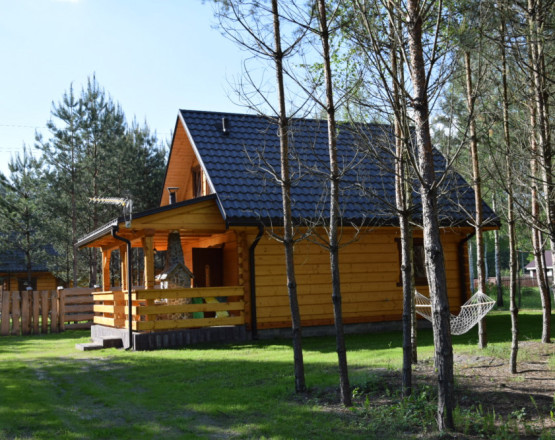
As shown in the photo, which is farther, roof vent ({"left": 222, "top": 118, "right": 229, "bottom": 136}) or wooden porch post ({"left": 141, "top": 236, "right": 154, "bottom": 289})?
roof vent ({"left": 222, "top": 118, "right": 229, "bottom": 136})

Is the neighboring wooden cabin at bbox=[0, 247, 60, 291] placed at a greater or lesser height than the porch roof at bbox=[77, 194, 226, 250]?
lesser

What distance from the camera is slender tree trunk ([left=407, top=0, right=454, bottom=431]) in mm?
4801

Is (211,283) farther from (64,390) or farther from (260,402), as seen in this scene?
(260,402)

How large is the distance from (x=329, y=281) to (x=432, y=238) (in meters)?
9.39

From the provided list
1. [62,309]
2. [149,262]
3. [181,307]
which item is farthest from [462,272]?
[62,309]

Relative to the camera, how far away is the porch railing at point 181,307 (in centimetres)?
1216

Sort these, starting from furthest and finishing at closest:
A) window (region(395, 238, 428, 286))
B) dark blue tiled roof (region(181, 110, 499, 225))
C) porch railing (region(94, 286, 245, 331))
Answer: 1. window (region(395, 238, 428, 286))
2. dark blue tiled roof (region(181, 110, 499, 225))
3. porch railing (region(94, 286, 245, 331))

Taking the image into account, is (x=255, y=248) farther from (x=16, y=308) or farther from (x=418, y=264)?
(x=16, y=308)

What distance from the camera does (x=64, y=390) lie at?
7895mm

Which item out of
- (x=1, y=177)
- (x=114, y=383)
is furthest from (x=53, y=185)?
(x=114, y=383)

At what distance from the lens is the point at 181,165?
58.3ft

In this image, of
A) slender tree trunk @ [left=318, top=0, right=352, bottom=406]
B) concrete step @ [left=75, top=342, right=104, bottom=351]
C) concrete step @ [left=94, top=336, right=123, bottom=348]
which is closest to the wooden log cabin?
concrete step @ [left=94, top=336, right=123, bottom=348]

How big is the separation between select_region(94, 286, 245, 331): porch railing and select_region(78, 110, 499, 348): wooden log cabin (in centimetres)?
2

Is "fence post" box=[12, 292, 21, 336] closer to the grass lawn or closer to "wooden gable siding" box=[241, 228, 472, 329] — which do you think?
the grass lawn
